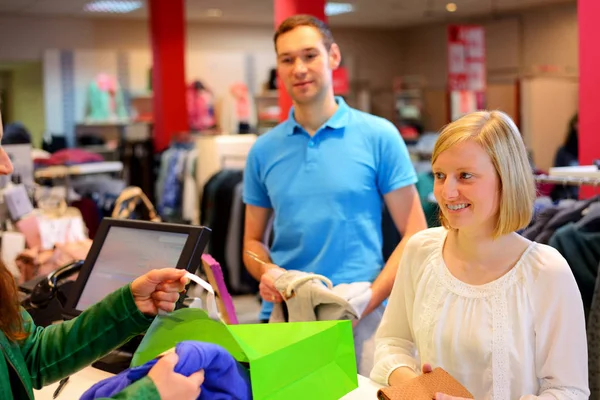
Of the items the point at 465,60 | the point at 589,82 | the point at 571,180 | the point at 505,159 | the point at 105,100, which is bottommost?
the point at 571,180

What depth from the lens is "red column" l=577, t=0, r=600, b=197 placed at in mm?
3367

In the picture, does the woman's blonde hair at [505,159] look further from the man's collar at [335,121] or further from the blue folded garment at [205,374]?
the man's collar at [335,121]

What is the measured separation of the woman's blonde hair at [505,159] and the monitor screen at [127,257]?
2.61 feet

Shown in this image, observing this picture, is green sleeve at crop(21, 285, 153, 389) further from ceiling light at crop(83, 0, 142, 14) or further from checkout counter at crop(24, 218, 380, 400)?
ceiling light at crop(83, 0, 142, 14)

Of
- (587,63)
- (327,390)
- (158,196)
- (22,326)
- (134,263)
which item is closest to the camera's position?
(22,326)

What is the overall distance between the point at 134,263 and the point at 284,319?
0.56 m

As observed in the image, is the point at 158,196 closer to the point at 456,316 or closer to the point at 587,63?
the point at 587,63

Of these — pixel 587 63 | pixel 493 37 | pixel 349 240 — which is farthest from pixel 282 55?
pixel 493 37

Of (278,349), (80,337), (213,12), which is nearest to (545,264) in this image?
(278,349)

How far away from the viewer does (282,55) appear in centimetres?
266

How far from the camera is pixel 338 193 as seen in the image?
2.54 metres

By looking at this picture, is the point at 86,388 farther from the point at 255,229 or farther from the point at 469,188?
the point at 469,188

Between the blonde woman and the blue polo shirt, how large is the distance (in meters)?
0.71

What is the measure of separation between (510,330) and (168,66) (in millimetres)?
9294
